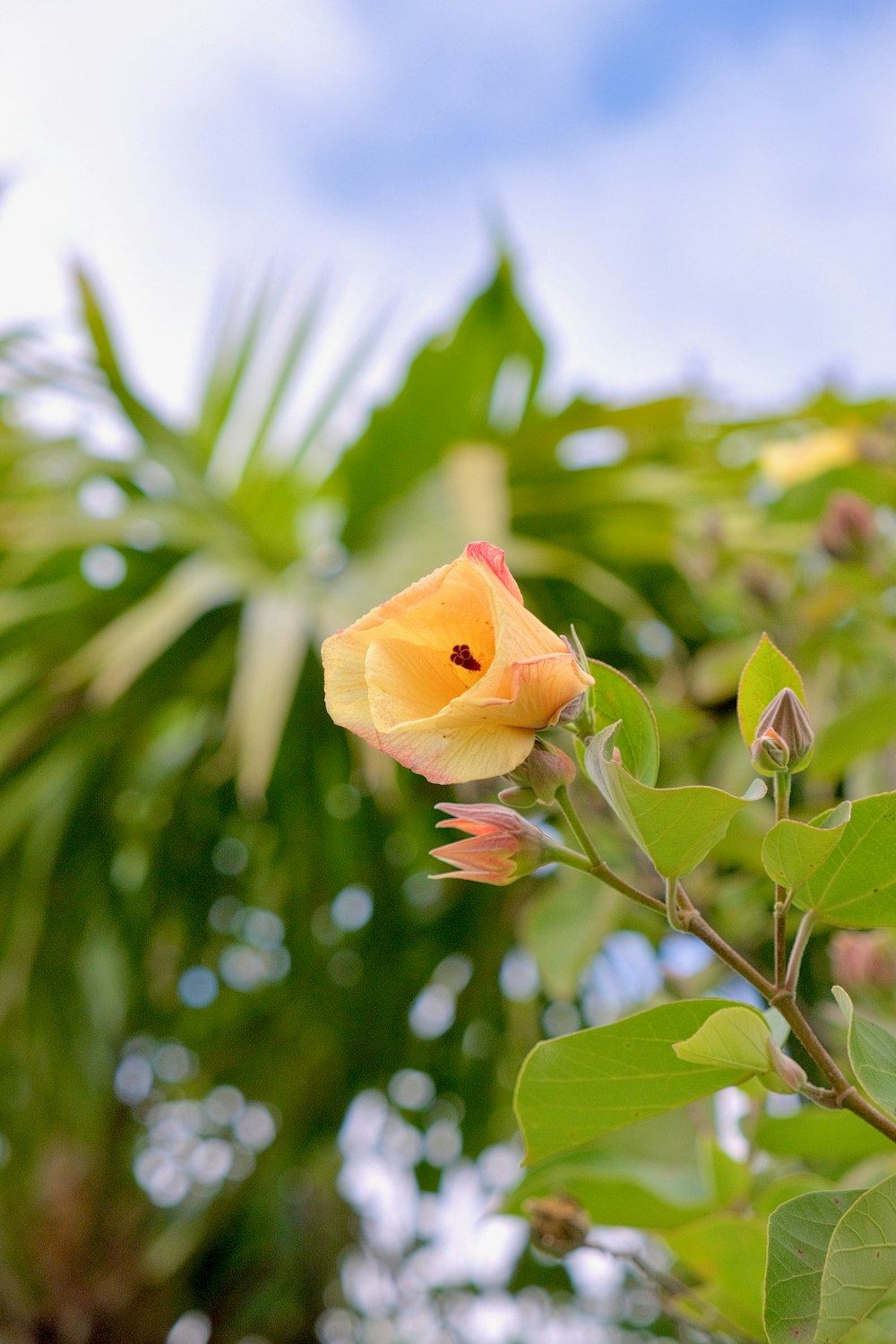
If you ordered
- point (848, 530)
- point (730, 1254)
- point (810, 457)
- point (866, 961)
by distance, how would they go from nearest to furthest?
point (730, 1254)
point (866, 961)
point (848, 530)
point (810, 457)

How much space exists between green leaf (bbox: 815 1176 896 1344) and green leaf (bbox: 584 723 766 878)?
0.09m

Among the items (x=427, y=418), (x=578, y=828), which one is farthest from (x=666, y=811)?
(x=427, y=418)

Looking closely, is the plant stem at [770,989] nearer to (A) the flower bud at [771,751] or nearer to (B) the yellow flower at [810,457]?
(A) the flower bud at [771,751]

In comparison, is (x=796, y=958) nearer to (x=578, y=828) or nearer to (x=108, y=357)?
(x=578, y=828)

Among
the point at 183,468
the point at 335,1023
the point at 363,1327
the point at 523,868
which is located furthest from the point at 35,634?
the point at 363,1327

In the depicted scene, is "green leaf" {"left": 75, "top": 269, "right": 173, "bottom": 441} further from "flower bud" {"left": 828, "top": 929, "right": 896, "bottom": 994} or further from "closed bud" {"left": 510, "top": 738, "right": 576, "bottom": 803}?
"closed bud" {"left": 510, "top": 738, "right": 576, "bottom": 803}

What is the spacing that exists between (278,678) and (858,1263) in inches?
32.2

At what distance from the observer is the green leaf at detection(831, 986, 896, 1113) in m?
0.27

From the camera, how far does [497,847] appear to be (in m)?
0.30

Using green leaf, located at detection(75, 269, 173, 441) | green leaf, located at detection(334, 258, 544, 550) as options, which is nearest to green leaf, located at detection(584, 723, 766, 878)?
green leaf, located at detection(334, 258, 544, 550)

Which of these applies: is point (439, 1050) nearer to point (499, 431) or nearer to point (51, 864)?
point (51, 864)

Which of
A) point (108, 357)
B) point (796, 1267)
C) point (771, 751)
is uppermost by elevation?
point (108, 357)

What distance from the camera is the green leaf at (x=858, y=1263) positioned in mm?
266

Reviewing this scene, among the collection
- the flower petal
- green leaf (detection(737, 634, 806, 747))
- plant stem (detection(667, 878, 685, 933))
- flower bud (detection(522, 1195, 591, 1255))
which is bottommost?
flower bud (detection(522, 1195, 591, 1255))
